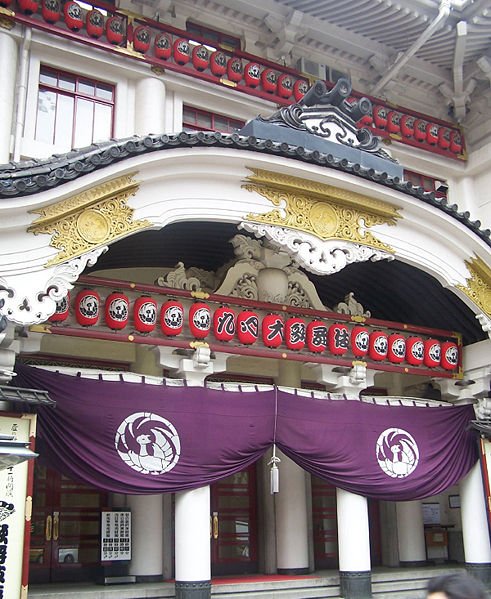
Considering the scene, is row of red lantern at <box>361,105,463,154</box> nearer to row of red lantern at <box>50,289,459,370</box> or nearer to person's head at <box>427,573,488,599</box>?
row of red lantern at <box>50,289,459,370</box>

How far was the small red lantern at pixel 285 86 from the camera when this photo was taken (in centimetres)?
1305

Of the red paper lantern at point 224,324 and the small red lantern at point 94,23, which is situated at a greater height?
the small red lantern at point 94,23

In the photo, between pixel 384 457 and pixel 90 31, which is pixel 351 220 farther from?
pixel 90 31

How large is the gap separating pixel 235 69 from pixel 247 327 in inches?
214

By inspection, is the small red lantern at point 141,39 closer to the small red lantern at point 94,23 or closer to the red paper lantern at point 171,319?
the small red lantern at point 94,23

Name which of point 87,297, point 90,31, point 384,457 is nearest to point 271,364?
point 384,457

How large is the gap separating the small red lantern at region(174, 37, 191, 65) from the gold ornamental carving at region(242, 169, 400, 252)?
4156 mm

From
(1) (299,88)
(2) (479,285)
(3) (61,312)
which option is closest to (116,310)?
(3) (61,312)

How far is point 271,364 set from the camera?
1222cm

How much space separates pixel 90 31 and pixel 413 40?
6.13 metres

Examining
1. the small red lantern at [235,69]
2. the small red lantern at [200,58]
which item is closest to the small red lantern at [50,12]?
the small red lantern at [200,58]

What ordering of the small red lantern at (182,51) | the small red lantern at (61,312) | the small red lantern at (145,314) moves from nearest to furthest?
1. the small red lantern at (61,312)
2. the small red lantern at (145,314)
3. the small red lantern at (182,51)

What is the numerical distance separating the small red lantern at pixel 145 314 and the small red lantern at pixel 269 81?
5.68 metres

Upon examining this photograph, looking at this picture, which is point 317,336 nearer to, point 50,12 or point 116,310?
point 116,310
